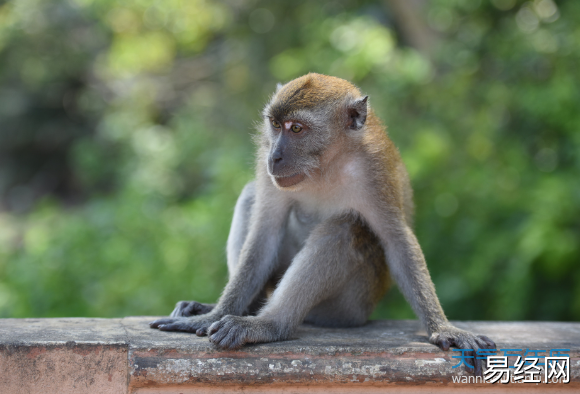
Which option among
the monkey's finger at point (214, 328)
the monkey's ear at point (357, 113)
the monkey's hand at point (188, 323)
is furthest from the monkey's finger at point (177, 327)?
the monkey's ear at point (357, 113)

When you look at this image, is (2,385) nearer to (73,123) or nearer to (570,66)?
(570,66)

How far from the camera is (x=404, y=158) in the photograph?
620cm

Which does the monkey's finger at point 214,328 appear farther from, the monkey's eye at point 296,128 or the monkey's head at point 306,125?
the monkey's eye at point 296,128

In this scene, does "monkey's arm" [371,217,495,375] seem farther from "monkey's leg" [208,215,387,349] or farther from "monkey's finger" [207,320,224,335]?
"monkey's finger" [207,320,224,335]

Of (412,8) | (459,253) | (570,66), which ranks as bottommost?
(459,253)

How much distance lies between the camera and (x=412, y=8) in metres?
8.97

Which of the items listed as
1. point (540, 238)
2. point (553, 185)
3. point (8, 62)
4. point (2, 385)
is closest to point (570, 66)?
point (553, 185)

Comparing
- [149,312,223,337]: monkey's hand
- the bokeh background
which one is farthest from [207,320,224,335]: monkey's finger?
the bokeh background

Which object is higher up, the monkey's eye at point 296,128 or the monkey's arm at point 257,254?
the monkey's eye at point 296,128

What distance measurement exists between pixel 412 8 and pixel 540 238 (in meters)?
5.02

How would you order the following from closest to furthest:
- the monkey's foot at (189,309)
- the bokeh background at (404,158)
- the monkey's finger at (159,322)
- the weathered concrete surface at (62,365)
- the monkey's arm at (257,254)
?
the weathered concrete surface at (62,365) → the monkey's finger at (159,322) → the monkey's arm at (257,254) → the monkey's foot at (189,309) → the bokeh background at (404,158)

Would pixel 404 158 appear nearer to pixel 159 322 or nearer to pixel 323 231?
pixel 323 231

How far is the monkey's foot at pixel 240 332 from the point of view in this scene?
2900 millimetres

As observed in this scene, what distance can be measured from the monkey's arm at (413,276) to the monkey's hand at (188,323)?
107 centimetres
